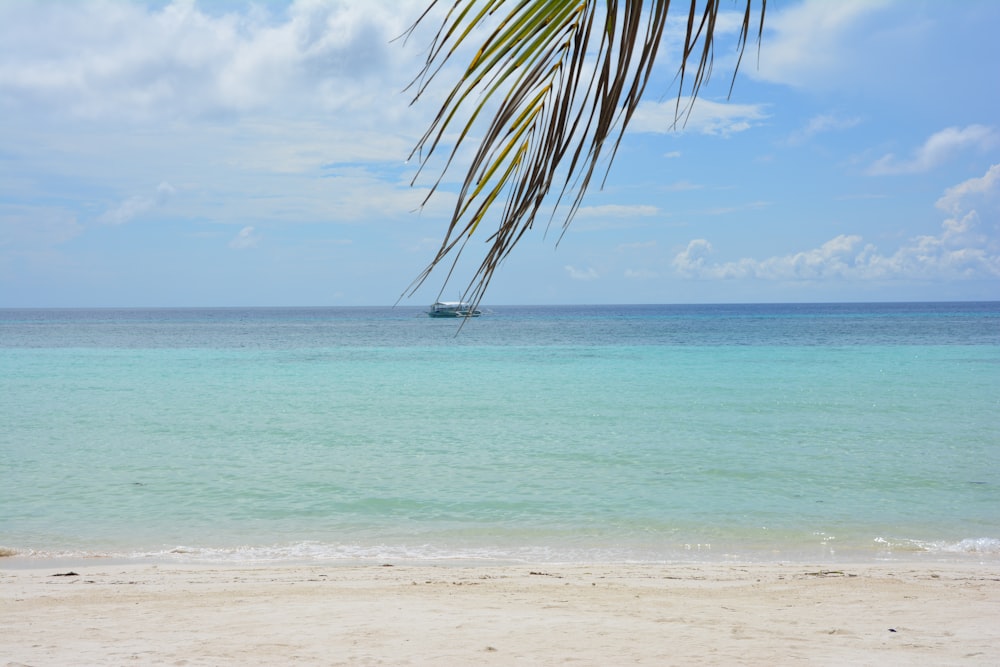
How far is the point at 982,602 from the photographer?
5809mm

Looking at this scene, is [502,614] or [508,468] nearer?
[502,614]

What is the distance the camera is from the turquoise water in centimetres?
848

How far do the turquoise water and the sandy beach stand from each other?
1076mm

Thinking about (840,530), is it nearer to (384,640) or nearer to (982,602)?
(982,602)

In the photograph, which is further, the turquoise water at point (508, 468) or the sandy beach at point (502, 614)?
the turquoise water at point (508, 468)

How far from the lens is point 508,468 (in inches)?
469

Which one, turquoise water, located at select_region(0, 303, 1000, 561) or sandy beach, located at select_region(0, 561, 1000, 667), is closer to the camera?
sandy beach, located at select_region(0, 561, 1000, 667)

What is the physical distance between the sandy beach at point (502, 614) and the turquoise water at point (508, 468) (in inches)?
42.4

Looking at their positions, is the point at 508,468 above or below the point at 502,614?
below

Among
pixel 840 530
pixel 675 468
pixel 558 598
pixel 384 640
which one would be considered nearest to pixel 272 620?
pixel 384 640

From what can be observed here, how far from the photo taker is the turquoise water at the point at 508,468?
27.8 feet

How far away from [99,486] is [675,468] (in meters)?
7.93

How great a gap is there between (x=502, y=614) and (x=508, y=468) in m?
6.45

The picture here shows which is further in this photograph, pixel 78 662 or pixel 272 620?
pixel 272 620
